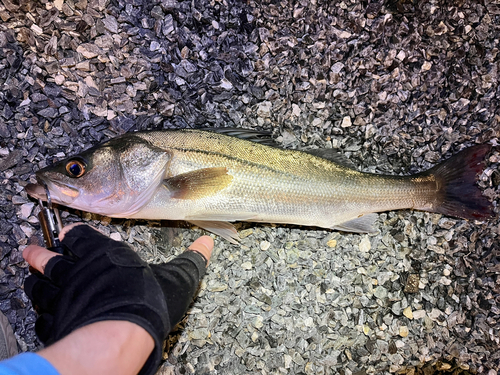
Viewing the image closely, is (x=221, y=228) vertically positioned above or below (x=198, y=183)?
below

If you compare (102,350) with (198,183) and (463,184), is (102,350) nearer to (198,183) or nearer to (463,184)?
(198,183)

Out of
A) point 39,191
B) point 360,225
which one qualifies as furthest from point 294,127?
point 39,191

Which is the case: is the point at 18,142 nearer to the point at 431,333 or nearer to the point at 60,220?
the point at 60,220

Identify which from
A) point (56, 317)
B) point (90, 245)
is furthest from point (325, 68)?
point (56, 317)

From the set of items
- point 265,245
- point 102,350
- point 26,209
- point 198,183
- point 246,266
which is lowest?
point 246,266

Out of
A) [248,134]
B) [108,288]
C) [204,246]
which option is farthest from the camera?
[248,134]

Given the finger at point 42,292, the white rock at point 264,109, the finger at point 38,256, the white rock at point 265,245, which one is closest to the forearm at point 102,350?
the finger at point 42,292

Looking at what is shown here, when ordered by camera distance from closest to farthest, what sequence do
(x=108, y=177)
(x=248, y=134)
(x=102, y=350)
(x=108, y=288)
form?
1. (x=102, y=350)
2. (x=108, y=288)
3. (x=108, y=177)
4. (x=248, y=134)

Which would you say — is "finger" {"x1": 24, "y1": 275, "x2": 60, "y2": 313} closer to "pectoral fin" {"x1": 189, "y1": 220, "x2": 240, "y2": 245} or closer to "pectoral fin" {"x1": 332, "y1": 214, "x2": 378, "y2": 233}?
"pectoral fin" {"x1": 189, "y1": 220, "x2": 240, "y2": 245}

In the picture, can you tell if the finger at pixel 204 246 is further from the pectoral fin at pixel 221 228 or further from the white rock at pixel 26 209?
the white rock at pixel 26 209
